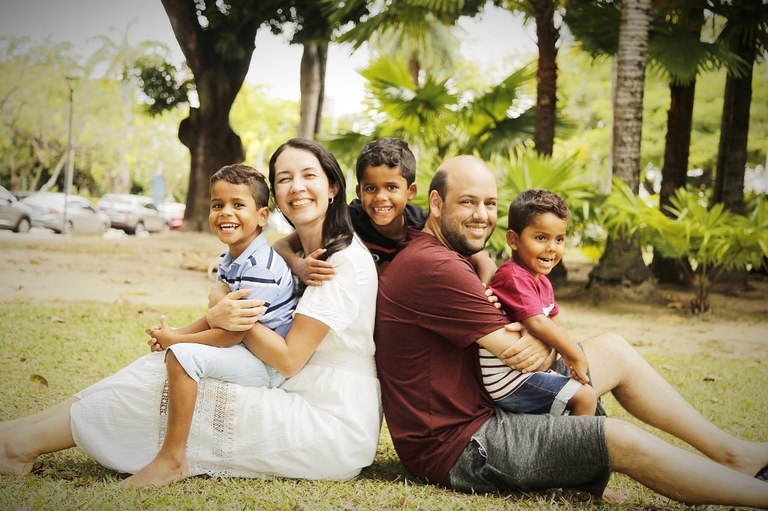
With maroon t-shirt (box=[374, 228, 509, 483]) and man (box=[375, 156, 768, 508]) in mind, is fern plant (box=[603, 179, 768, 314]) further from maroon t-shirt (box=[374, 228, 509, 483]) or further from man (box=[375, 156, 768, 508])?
maroon t-shirt (box=[374, 228, 509, 483])

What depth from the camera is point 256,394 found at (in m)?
2.66

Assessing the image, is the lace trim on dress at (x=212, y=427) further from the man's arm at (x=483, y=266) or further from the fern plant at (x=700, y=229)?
the fern plant at (x=700, y=229)

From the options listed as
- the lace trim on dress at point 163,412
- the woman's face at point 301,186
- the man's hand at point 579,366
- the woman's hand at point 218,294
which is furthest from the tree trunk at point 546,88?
the lace trim on dress at point 163,412

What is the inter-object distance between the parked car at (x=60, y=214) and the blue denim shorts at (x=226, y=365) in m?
8.44

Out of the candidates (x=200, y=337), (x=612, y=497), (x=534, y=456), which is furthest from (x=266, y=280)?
(x=612, y=497)

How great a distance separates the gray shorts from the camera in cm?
245

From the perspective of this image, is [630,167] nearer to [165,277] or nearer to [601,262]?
[601,262]

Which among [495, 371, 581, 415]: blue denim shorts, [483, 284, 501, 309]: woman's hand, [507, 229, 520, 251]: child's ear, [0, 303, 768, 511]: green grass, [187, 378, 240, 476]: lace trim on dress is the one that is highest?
[507, 229, 520, 251]: child's ear

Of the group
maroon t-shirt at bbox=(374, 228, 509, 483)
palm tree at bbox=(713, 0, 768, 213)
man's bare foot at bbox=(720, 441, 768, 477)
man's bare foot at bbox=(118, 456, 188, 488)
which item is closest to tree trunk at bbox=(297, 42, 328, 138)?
palm tree at bbox=(713, 0, 768, 213)

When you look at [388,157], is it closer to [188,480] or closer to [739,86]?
[188,480]

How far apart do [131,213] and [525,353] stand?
21.9 meters

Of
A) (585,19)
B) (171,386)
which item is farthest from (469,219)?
(585,19)

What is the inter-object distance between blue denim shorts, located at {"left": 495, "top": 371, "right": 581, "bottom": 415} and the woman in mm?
554

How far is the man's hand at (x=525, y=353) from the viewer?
2502 mm
